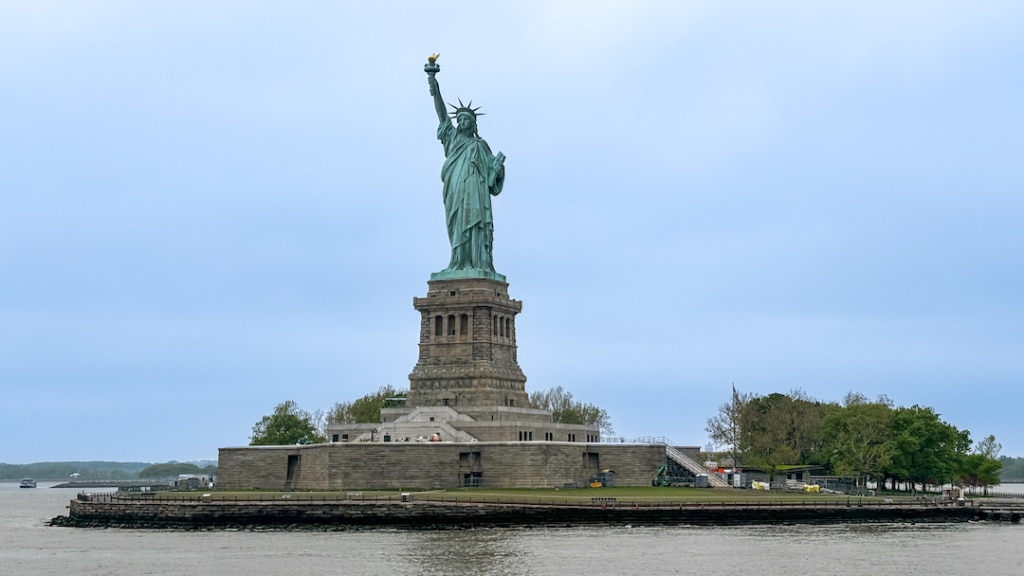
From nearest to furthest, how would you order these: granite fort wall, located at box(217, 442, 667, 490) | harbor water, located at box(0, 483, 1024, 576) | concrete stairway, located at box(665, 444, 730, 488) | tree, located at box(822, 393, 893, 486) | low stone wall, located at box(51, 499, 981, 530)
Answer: harbor water, located at box(0, 483, 1024, 576)
low stone wall, located at box(51, 499, 981, 530)
granite fort wall, located at box(217, 442, 667, 490)
concrete stairway, located at box(665, 444, 730, 488)
tree, located at box(822, 393, 893, 486)

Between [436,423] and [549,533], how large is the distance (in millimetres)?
21024

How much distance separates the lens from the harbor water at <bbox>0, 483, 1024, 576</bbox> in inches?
2221

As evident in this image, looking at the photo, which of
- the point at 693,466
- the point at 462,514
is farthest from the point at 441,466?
A: the point at 693,466

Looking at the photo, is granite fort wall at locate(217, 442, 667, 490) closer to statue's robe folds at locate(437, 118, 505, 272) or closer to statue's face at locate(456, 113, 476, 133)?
statue's robe folds at locate(437, 118, 505, 272)

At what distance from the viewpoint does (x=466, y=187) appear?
95938 millimetres

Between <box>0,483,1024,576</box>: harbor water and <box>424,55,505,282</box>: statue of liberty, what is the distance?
27.6 meters

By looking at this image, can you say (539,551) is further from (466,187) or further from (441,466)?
(466,187)

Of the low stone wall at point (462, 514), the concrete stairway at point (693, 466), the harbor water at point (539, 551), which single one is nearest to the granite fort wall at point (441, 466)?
the concrete stairway at point (693, 466)

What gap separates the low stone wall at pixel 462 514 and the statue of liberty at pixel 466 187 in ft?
78.9

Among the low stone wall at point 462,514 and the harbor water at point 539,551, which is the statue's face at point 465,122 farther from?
the harbor water at point 539,551

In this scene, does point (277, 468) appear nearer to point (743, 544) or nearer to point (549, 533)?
point (549, 533)

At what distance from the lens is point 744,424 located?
349ft

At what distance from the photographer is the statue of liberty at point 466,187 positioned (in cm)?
9575

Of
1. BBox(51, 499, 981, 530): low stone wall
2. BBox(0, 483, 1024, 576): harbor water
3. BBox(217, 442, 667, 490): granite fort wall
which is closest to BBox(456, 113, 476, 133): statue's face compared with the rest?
BBox(217, 442, 667, 490): granite fort wall
